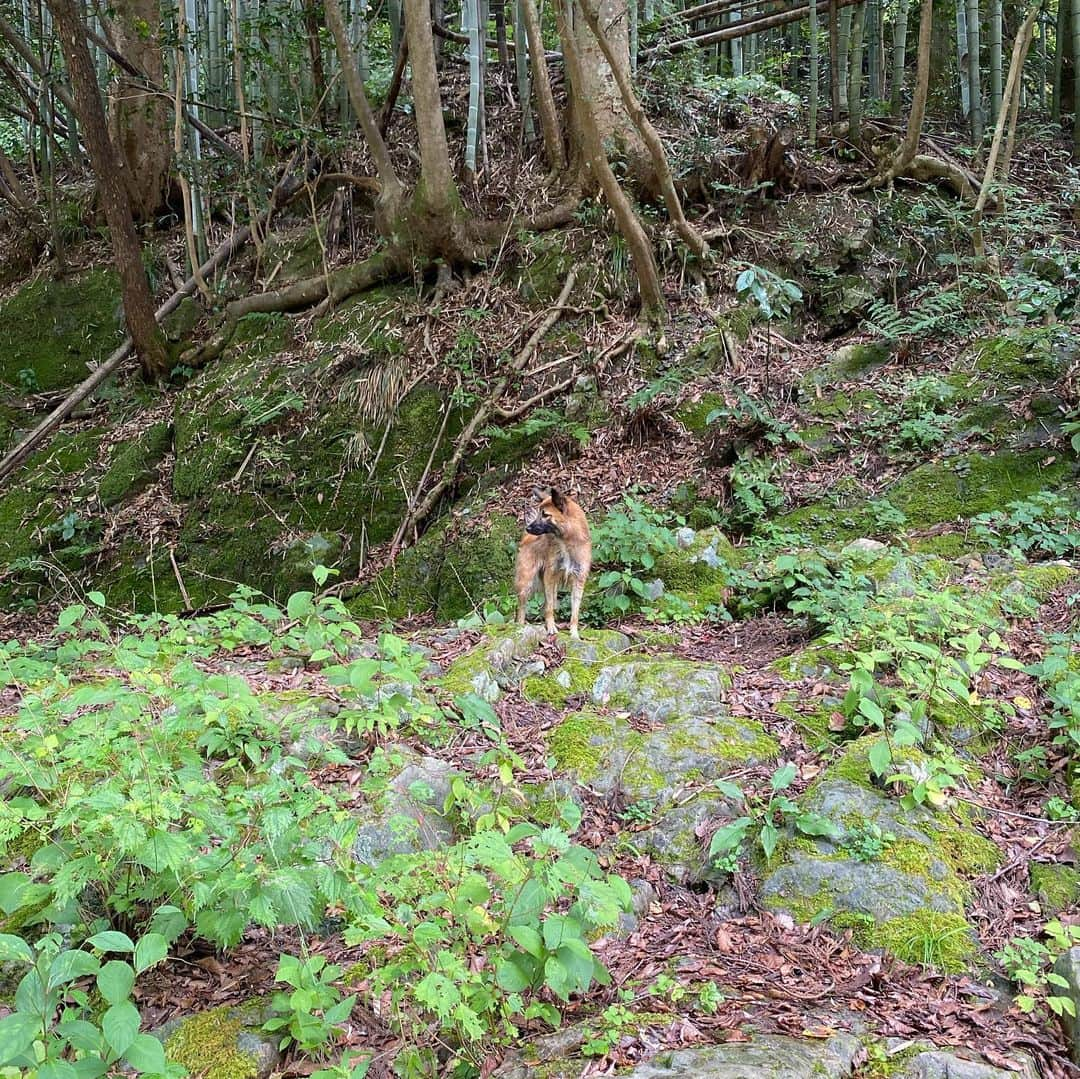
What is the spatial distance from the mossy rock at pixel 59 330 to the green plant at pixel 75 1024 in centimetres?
1089

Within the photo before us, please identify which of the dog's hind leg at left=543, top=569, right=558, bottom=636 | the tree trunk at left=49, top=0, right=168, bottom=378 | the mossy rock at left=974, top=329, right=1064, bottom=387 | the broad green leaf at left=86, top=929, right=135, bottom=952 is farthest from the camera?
the tree trunk at left=49, top=0, right=168, bottom=378

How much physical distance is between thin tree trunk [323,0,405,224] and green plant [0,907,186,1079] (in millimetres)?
8303

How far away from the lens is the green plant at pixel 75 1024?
192 centimetres

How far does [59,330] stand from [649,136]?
347 inches

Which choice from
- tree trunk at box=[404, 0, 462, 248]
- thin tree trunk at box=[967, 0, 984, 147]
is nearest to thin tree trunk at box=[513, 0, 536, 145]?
tree trunk at box=[404, 0, 462, 248]

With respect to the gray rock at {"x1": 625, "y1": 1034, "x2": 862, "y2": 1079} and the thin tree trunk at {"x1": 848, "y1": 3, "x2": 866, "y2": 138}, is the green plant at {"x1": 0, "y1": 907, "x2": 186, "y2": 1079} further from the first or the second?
the thin tree trunk at {"x1": 848, "y1": 3, "x2": 866, "y2": 138}

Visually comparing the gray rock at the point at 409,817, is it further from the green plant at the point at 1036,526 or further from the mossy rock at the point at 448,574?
Answer: the green plant at the point at 1036,526

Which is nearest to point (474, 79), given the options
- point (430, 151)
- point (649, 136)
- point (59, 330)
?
point (430, 151)

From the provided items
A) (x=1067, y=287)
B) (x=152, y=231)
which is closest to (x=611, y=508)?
(x=1067, y=287)

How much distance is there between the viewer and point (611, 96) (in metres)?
9.03

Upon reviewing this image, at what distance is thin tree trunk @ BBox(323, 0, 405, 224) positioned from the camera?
26.2ft

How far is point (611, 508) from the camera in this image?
6.84 metres

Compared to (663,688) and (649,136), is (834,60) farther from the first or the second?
(663,688)

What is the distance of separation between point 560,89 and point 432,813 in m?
10.2
